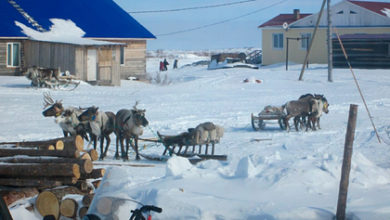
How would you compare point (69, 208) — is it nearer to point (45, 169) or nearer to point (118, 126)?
point (45, 169)

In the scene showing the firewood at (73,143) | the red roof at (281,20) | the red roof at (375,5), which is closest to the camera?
the firewood at (73,143)

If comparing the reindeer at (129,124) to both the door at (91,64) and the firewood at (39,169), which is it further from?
the door at (91,64)

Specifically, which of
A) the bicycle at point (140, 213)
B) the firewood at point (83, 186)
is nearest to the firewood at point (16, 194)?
the firewood at point (83, 186)

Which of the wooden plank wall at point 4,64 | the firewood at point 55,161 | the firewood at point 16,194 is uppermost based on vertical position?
the wooden plank wall at point 4,64

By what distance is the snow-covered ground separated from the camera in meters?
8.04

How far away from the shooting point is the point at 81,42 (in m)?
32.0

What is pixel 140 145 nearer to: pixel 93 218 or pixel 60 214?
pixel 60 214

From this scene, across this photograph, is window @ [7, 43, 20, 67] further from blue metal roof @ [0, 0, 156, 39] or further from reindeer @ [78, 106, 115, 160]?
reindeer @ [78, 106, 115, 160]

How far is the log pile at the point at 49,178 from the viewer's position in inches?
329

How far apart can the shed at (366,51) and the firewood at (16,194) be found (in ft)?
111

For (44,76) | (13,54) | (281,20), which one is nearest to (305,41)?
(281,20)

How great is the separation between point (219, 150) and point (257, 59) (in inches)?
1645

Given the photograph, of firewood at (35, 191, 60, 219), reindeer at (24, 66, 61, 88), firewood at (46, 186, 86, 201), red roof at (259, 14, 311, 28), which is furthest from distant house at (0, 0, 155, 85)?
firewood at (35, 191, 60, 219)

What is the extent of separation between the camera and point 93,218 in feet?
17.2
